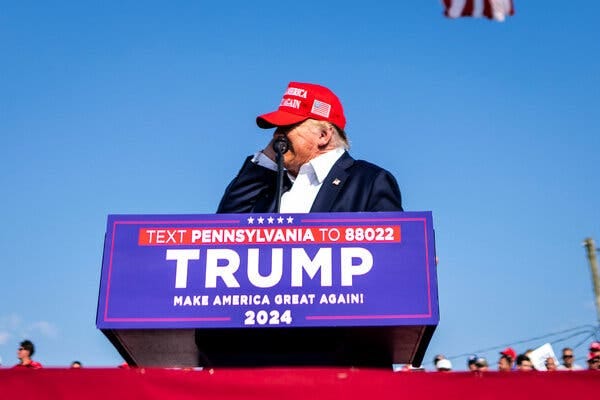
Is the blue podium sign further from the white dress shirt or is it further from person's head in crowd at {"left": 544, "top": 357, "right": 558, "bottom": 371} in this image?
person's head in crowd at {"left": 544, "top": 357, "right": 558, "bottom": 371}

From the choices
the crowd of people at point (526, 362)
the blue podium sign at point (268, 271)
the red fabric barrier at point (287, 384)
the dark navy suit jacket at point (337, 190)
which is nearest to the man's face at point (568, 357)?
the crowd of people at point (526, 362)

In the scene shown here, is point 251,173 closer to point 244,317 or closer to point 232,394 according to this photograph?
point 244,317

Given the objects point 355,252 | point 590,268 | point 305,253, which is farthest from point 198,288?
point 590,268

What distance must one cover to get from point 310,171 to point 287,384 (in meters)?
1.74

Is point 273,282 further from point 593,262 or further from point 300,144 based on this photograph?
point 593,262

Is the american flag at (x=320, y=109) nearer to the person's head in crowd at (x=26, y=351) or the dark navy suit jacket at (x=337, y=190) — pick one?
the dark navy suit jacket at (x=337, y=190)

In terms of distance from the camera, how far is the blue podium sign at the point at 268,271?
3.13 m

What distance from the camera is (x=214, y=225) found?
330 cm

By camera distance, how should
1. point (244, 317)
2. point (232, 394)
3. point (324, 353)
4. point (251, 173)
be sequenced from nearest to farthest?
1. point (232, 394)
2. point (244, 317)
3. point (324, 353)
4. point (251, 173)

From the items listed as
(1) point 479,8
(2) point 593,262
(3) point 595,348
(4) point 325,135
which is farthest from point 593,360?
(2) point 593,262

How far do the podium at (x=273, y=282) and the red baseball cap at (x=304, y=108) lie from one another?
124 centimetres

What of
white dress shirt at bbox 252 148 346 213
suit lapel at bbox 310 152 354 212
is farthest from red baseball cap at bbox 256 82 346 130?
suit lapel at bbox 310 152 354 212

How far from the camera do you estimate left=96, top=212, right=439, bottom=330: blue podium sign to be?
3.13m

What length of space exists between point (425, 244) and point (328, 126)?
1.48 meters
